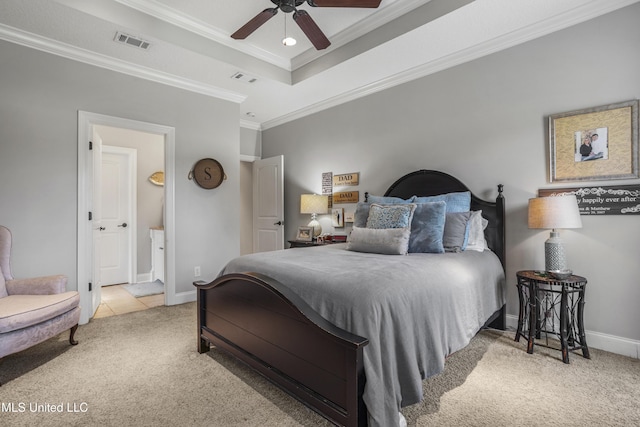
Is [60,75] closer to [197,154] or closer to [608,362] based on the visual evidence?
[197,154]

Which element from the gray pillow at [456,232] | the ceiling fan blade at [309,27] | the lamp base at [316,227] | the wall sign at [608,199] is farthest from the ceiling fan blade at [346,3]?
the lamp base at [316,227]

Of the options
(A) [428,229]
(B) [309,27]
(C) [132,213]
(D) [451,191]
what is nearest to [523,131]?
(D) [451,191]

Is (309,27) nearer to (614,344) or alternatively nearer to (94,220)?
(94,220)

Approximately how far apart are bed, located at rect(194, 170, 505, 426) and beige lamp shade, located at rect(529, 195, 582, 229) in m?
0.52

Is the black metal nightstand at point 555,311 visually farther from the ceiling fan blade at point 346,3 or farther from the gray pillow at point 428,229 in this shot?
the ceiling fan blade at point 346,3

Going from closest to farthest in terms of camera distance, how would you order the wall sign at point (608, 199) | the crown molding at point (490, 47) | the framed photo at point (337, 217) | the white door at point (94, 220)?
the wall sign at point (608, 199)
the crown molding at point (490, 47)
the white door at point (94, 220)
the framed photo at point (337, 217)

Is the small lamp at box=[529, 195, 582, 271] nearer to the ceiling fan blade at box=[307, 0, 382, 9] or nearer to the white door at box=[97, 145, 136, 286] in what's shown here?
the ceiling fan blade at box=[307, 0, 382, 9]

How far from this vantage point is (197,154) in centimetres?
406

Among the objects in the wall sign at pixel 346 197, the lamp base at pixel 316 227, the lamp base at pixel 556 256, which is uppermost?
the wall sign at pixel 346 197

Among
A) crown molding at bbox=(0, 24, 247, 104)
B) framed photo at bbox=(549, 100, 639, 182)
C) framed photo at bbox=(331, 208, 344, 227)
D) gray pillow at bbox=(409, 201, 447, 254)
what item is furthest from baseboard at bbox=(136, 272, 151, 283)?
framed photo at bbox=(549, 100, 639, 182)

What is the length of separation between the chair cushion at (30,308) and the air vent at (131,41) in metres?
2.30

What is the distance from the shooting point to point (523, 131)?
2.82m

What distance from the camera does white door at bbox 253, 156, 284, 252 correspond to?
510cm

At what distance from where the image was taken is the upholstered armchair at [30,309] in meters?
2.04
